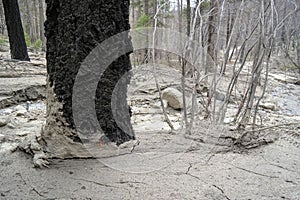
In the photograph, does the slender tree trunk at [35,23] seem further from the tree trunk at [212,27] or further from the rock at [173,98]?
the tree trunk at [212,27]

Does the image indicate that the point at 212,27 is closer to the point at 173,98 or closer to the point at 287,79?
the point at 173,98

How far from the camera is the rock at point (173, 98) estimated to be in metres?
3.90

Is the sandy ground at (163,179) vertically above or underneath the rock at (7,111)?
above

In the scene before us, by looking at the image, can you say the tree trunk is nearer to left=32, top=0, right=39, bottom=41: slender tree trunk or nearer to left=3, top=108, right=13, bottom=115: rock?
left=3, top=108, right=13, bottom=115: rock

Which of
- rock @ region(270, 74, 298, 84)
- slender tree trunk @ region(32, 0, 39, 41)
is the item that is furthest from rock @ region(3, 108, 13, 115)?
slender tree trunk @ region(32, 0, 39, 41)

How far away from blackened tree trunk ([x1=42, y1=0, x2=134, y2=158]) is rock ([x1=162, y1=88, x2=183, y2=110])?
256 cm

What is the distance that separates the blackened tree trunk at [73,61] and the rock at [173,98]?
256 centimetres

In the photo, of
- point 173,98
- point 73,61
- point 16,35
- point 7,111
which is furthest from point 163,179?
point 16,35

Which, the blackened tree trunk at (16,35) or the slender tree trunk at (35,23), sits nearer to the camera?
the blackened tree trunk at (16,35)

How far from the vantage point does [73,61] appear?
4.17ft

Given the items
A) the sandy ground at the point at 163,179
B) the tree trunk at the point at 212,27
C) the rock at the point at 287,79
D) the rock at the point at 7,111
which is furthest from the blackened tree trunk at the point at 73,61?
the rock at the point at 287,79

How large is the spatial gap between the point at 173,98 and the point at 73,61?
281cm

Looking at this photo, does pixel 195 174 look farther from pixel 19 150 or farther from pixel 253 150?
pixel 19 150

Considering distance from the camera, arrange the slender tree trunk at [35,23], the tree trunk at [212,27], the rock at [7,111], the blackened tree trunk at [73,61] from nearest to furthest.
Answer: the blackened tree trunk at [73,61] → the tree trunk at [212,27] → the rock at [7,111] → the slender tree trunk at [35,23]
